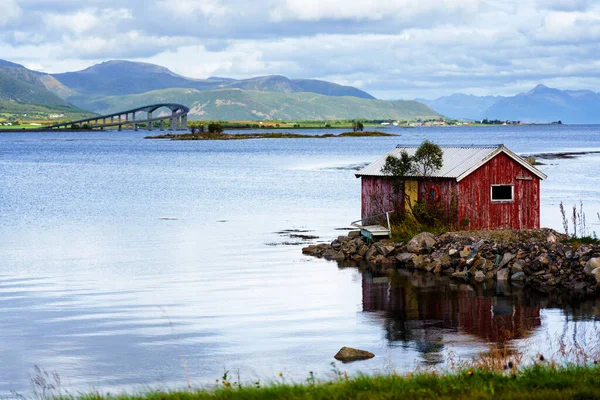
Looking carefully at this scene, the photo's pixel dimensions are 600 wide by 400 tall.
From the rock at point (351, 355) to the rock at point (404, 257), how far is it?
44.2 ft

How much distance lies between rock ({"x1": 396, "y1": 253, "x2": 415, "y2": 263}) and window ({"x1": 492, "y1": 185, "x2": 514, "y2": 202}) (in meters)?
4.83

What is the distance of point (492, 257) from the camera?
3047 cm

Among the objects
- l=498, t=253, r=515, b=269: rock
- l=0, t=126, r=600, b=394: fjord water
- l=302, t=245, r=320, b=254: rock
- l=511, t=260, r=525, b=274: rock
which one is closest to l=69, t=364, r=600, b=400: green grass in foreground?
l=0, t=126, r=600, b=394: fjord water

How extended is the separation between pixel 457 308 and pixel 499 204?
444 inches

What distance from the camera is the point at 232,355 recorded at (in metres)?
19.8

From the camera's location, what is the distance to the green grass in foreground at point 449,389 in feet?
39.5

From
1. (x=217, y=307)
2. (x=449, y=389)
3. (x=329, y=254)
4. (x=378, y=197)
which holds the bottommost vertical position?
(x=217, y=307)

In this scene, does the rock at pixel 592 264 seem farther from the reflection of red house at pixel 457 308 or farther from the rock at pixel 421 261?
the rock at pixel 421 261

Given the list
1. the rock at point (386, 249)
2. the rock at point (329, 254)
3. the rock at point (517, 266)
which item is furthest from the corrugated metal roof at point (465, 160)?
the rock at point (517, 266)

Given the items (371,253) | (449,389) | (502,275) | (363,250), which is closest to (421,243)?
(371,253)

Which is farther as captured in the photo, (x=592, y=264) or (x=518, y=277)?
(x=518, y=277)

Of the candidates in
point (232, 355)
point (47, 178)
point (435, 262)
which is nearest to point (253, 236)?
point (435, 262)

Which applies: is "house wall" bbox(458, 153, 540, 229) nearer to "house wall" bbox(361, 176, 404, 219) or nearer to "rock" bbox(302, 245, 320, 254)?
"house wall" bbox(361, 176, 404, 219)

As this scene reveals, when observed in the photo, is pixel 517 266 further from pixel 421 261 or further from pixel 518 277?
pixel 421 261
